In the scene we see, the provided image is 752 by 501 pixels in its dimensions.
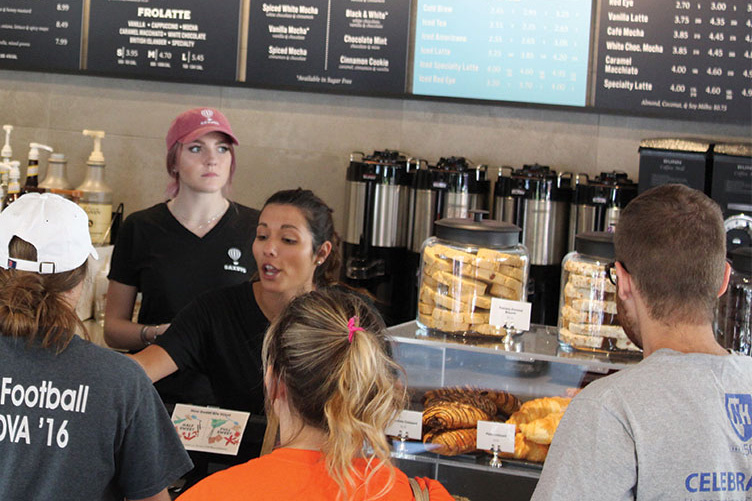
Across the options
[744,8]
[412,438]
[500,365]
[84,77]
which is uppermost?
[744,8]

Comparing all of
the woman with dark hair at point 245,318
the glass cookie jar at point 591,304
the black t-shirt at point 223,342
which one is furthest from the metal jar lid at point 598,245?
the black t-shirt at point 223,342

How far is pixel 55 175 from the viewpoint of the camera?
11.6ft

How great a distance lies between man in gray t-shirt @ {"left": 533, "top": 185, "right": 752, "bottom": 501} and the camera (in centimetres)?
121

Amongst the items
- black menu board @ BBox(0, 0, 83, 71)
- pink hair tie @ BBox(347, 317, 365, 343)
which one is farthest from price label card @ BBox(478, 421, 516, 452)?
black menu board @ BBox(0, 0, 83, 71)

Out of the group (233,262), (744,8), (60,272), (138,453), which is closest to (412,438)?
(138,453)

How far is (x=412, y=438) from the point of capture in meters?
1.81

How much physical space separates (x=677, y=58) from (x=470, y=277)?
1.85 metres

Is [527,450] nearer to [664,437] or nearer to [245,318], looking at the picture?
[664,437]

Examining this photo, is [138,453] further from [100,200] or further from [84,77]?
A: [84,77]

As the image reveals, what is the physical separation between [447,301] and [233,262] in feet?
3.42

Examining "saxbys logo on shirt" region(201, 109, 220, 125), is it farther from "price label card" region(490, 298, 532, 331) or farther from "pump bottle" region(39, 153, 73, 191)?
"price label card" region(490, 298, 532, 331)

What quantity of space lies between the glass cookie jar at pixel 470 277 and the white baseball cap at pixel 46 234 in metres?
0.75

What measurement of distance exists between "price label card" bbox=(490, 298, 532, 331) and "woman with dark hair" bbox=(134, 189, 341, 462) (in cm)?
52

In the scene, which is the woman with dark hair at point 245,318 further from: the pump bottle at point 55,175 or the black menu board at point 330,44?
the pump bottle at point 55,175
